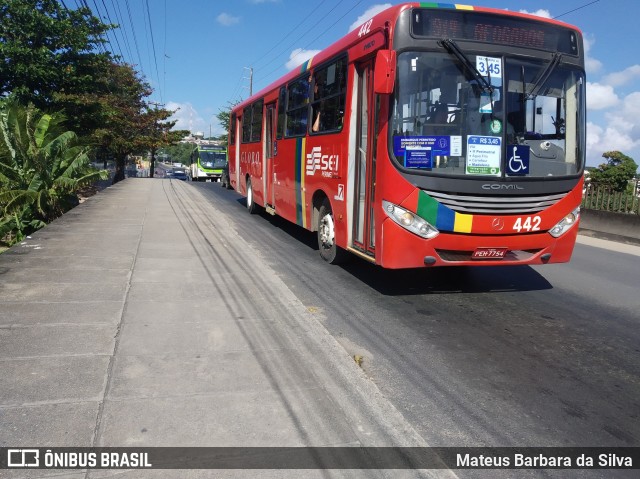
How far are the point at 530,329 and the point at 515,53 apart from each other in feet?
10.0

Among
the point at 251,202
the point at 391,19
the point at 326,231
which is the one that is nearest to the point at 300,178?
the point at 326,231

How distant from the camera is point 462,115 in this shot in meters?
5.71

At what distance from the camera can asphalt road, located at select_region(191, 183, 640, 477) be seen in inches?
138

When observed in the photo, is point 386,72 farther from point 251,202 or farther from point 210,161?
point 210,161

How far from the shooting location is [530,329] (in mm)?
5445

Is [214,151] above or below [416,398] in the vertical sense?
above

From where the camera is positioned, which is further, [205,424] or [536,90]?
[536,90]

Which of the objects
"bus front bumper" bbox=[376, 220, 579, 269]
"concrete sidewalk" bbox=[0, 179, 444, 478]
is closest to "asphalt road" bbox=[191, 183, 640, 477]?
"concrete sidewalk" bbox=[0, 179, 444, 478]

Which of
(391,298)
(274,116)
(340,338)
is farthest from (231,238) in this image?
(340,338)

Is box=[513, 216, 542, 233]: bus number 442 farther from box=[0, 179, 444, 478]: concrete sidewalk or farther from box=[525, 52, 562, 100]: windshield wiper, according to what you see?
box=[0, 179, 444, 478]: concrete sidewalk

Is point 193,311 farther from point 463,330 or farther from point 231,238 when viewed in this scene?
point 231,238

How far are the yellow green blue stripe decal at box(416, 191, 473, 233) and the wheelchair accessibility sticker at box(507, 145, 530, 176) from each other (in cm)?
73

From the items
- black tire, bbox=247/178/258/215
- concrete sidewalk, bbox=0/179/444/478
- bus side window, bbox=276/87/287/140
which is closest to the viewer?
concrete sidewalk, bbox=0/179/444/478

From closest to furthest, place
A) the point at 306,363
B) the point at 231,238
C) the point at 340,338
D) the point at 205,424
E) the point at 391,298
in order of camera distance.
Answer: the point at 205,424
the point at 306,363
the point at 340,338
the point at 391,298
the point at 231,238
